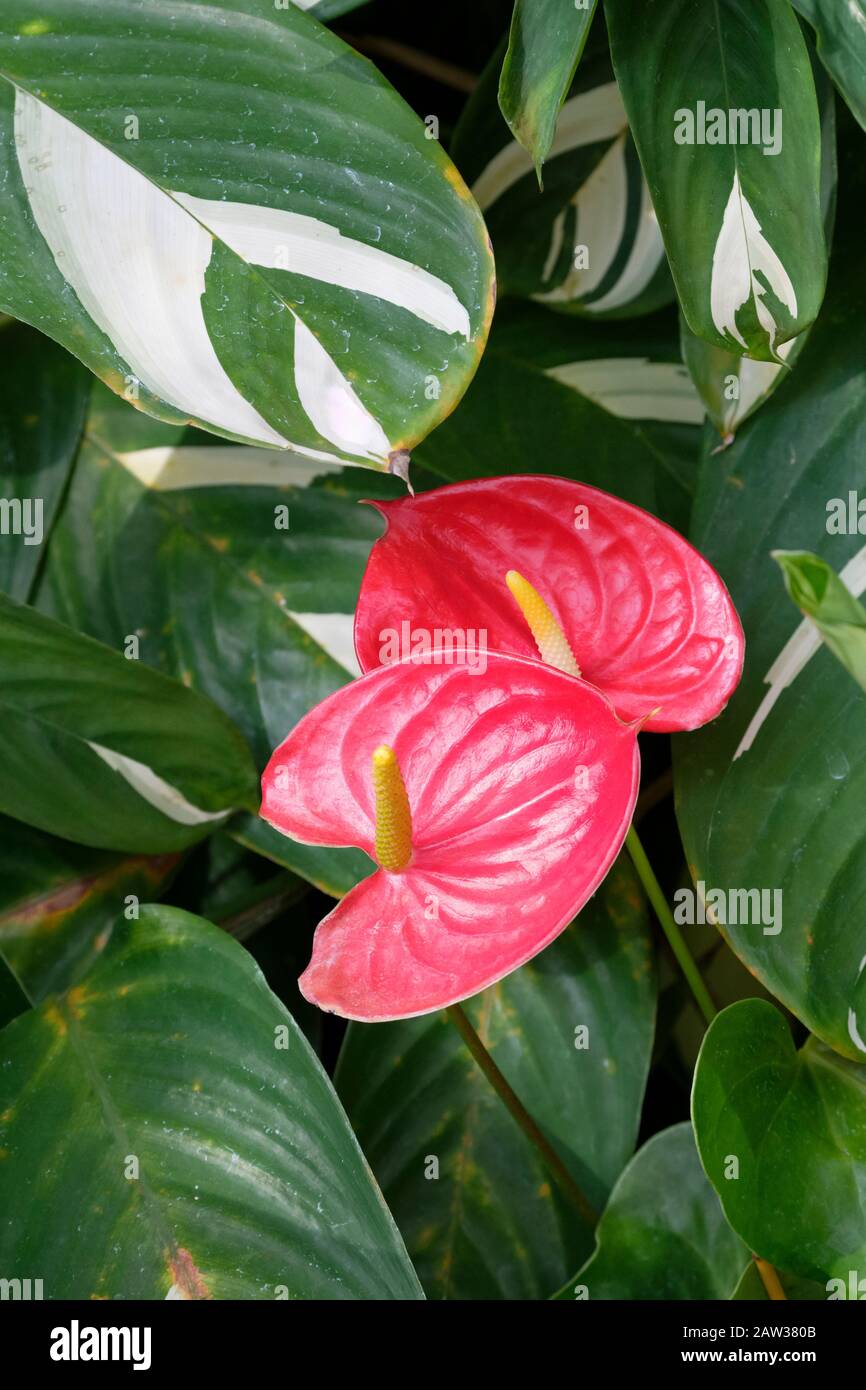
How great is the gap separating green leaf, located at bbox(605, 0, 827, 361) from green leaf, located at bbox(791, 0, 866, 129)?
60 mm

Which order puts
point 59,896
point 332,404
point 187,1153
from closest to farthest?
point 332,404, point 187,1153, point 59,896

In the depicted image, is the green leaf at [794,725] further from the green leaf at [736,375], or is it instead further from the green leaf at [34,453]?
the green leaf at [34,453]

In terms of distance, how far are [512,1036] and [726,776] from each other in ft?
0.81

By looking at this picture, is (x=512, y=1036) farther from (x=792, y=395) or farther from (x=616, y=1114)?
(x=792, y=395)

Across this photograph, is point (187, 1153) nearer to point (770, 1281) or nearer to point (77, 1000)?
point (77, 1000)

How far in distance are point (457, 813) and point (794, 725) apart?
0.21 metres

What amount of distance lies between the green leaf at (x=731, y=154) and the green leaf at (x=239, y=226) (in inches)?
5.6

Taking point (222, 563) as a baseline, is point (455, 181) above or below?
above

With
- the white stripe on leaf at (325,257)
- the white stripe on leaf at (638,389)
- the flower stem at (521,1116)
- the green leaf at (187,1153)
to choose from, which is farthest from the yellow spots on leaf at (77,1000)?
the white stripe on leaf at (638,389)

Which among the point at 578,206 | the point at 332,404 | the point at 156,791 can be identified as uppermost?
the point at 578,206

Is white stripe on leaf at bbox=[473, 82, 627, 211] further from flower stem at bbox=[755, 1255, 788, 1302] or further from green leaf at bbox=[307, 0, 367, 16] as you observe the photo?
flower stem at bbox=[755, 1255, 788, 1302]

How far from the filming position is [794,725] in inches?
26.0

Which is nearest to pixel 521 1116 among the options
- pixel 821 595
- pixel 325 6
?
pixel 821 595

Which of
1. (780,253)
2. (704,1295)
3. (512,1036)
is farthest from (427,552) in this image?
(704,1295)
